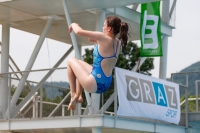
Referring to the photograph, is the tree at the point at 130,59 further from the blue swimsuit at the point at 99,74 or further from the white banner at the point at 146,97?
the blue swimsuit at the point at 99,74

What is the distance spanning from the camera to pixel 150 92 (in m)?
17.3

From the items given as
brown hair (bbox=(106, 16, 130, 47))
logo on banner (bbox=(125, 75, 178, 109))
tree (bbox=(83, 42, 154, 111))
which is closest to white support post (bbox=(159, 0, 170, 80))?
logo on banner (bbox=(125, 75, 178, 109))

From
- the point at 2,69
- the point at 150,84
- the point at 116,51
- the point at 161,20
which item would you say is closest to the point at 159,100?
the point at 150,84

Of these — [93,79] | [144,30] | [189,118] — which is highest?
[144,30]

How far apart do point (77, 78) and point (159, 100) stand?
912 centimetres

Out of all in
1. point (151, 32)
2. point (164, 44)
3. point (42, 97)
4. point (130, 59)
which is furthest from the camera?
point (130, 59)

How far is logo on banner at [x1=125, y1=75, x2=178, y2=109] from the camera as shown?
1647cm

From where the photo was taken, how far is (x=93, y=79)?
885cm

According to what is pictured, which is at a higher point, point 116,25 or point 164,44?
point 164,44

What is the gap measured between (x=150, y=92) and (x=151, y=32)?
2984 mm

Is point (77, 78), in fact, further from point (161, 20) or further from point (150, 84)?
point (161, 20)

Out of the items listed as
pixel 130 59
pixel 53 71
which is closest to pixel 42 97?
pixel 53 71

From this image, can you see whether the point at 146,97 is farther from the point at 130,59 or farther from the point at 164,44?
the point at 130,59

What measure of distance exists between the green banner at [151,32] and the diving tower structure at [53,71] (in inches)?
13.5
